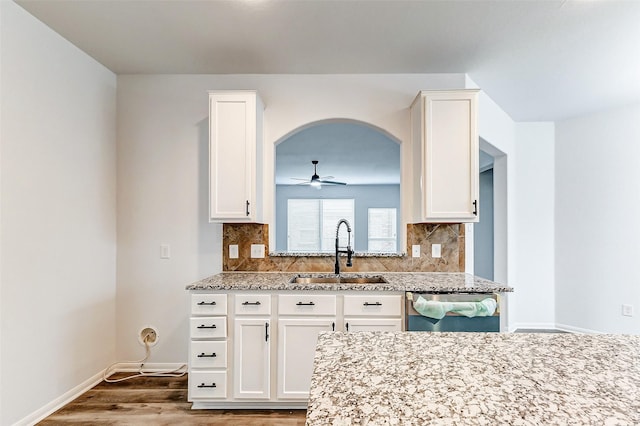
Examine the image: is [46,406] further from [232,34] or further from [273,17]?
[273,17]

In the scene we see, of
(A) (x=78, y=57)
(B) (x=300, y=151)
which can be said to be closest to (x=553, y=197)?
(B) (x=300, y=151)

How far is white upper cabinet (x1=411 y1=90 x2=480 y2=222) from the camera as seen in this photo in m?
2.59

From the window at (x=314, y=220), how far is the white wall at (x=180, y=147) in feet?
18.7

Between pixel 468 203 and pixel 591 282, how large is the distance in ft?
8.44

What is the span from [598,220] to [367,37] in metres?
3.49

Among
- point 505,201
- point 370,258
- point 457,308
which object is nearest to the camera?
point 457,308

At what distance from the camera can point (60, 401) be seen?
236cm

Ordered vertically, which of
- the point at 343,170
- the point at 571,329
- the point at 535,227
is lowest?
the point at 571,329

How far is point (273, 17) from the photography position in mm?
2182

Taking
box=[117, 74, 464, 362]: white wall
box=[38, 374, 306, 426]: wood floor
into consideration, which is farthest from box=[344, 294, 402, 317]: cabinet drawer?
box=[117, 74, 464, 362]: white wall

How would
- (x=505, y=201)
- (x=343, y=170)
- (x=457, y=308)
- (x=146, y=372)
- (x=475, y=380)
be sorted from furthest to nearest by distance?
(x=343, y=170) < (x=505, y=201) < (x=146, y=372) < (x=457, y=308) < (x=475, y=380)

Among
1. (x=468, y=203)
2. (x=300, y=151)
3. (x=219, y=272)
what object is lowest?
(x=219, y=272)

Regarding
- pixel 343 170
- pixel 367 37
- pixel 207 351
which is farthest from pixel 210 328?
pixel 343 170

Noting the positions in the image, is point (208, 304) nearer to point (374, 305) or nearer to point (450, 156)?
point (374, 305)
